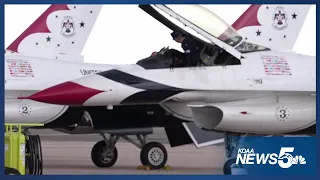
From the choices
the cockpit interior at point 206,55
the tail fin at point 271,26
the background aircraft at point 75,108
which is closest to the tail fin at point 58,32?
the background aircraft at point 75,108

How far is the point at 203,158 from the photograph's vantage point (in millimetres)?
14117

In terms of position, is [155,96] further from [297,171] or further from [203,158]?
[203,158]

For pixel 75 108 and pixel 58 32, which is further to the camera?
pixel 58 32

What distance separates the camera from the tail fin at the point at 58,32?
12867 millimetres

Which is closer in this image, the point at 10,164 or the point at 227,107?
the point at 10,164

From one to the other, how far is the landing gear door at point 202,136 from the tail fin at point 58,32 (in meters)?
2.97

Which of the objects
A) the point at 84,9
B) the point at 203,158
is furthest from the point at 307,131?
the point at 84,9

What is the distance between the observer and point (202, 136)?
11.0 meters

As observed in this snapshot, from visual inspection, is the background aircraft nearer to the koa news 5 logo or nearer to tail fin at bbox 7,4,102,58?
tail fin at bbox 7,4,102,58

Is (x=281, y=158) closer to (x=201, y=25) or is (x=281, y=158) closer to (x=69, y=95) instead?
(x=201, y=25)

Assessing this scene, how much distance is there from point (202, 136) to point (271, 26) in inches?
95.2

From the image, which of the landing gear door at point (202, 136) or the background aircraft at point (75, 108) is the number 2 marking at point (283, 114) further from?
the background aircraft at point (75, 108)

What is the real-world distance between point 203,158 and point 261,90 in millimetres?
4374

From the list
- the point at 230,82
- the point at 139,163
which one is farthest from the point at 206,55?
the point at 139,163
